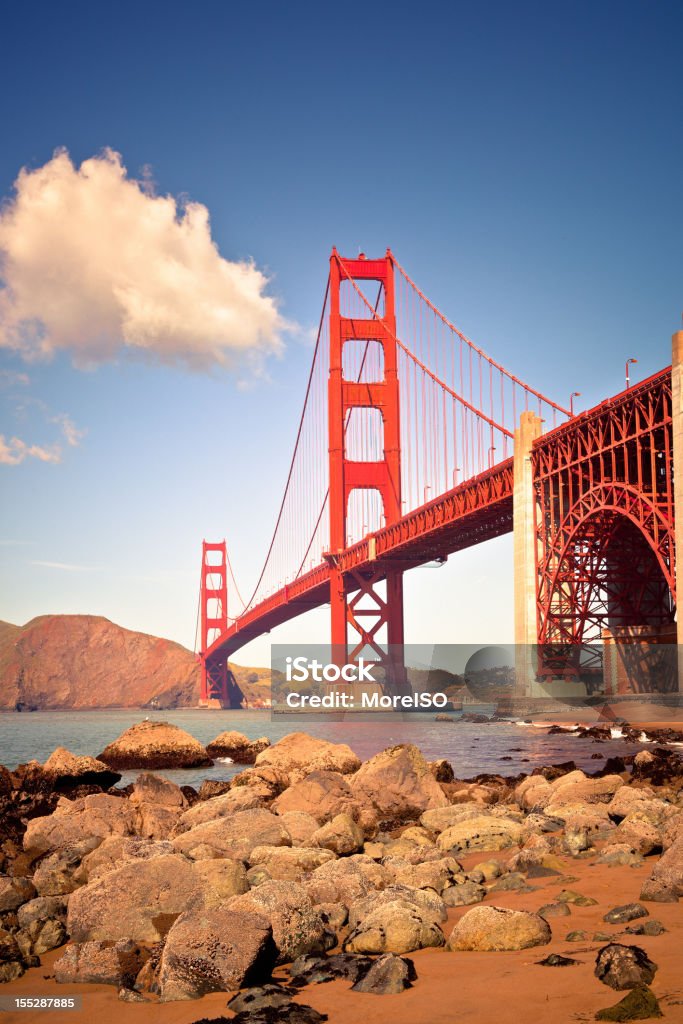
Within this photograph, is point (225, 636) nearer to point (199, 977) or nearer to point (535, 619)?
point (535, 619)

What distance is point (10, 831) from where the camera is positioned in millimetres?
14164

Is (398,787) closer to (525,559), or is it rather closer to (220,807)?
(220,807)

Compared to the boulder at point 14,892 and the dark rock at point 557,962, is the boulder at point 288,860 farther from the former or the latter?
the dark rock at point 557,962

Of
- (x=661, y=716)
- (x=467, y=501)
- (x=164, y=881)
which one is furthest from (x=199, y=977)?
(x=467, y=501)

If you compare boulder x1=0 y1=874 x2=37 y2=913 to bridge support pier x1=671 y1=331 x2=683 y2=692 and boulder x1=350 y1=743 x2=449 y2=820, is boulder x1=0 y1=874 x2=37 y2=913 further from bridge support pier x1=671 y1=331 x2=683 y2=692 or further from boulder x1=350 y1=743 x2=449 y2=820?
bridge support pier x1=671 y1=331 x2=683 y2=692

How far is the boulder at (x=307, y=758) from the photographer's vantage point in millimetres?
18797

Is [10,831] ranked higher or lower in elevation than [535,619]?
lower

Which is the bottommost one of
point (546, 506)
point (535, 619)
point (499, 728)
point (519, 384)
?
point (499, 728)

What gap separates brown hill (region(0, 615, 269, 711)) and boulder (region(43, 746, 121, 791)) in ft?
433

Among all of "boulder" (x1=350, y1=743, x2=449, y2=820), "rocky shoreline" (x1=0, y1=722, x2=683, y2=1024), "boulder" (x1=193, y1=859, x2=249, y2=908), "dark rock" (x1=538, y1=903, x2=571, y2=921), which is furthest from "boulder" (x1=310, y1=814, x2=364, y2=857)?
"dark rock" (x1=538, y1=903, x2=571, y2=921)

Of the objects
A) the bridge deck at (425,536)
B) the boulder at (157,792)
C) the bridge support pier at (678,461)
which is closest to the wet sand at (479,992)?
the boulder at (157,792)

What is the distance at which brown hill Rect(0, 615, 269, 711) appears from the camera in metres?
160

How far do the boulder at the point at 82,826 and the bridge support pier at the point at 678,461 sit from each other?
20.9m

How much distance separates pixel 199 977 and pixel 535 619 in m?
37.0
